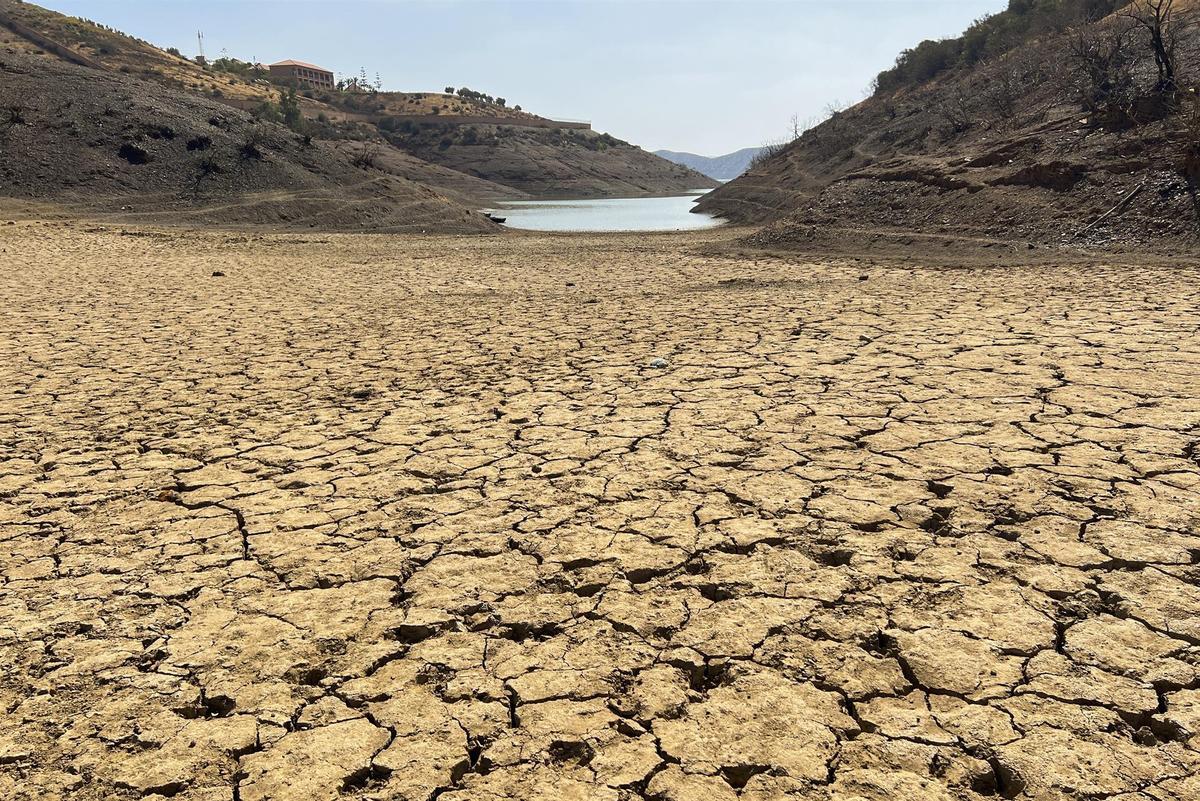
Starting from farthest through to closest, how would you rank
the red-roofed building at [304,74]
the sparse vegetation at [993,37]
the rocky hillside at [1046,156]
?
the red-roofed building at [304,74] < the sparse vegetation at [993,37] < the rocky hillside at [1046,156]

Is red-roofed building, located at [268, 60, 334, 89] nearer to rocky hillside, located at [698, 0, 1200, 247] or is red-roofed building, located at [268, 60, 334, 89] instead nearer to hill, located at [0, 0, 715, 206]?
hill, located at [0, 0, 715, 206]

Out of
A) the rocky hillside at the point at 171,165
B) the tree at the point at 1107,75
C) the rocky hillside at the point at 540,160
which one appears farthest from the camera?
the rocky hillside at the point at 540,160

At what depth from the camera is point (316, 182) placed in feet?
75.2

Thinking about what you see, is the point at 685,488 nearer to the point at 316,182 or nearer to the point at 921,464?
the point at 921,464

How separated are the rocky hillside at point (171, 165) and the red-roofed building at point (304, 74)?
5195cm

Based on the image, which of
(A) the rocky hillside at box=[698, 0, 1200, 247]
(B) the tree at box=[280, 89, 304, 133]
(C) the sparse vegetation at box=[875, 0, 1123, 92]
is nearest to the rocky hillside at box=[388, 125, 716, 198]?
(B) the tree at box=[280, 89, 304, 133]

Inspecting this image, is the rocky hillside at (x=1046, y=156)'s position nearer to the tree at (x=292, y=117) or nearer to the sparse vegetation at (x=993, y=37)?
the sparse vegetation at (x=993, y=37)

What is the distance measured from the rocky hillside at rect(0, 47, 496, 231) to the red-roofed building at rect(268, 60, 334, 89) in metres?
51.9

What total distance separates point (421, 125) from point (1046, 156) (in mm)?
55166

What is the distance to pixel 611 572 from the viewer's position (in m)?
2.76

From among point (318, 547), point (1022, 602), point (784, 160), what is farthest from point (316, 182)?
point (1022, 602)

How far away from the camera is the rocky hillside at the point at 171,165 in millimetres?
20031

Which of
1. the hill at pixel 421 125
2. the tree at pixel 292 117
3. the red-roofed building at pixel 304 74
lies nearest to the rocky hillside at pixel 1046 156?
the hill at pixel 421 125

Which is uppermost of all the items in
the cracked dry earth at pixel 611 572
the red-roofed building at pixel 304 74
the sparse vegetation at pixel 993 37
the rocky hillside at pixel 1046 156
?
the red-roofed building at pixel 304 74
